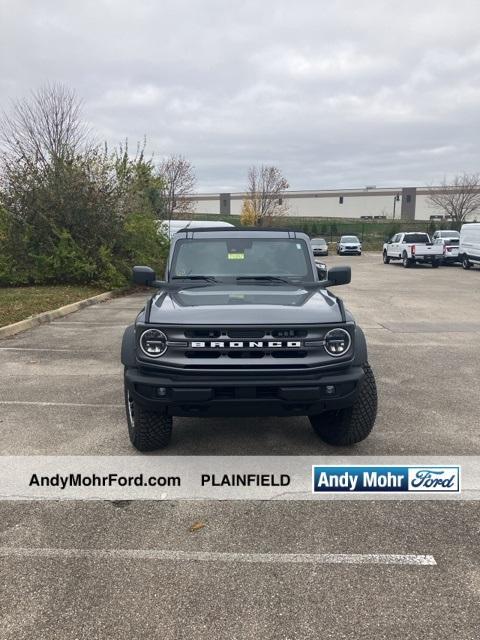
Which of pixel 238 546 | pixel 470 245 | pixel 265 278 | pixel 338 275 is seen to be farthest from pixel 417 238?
pixel 238 546

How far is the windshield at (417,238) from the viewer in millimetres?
28480

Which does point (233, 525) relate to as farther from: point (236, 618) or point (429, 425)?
point (429, 425)

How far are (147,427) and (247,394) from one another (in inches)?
38.8

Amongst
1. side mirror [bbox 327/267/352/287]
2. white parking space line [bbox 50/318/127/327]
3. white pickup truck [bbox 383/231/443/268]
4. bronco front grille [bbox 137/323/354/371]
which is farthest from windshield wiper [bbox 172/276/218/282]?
white pickup truck [bbox 383/231/443/268]

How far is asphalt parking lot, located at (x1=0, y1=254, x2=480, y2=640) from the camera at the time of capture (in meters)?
2.39

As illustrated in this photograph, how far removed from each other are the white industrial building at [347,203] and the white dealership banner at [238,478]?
82.3 m

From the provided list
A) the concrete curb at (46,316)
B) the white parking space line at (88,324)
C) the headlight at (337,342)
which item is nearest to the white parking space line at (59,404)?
the headlight at (337,342)

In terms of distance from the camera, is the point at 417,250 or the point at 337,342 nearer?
the point at 337,342

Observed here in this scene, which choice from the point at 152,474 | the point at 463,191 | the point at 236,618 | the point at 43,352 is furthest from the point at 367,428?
the point at 463,191

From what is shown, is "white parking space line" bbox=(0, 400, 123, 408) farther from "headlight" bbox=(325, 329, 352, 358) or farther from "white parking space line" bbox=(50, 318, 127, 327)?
"white parking space line" bbox=(50, 318, 127, 327)

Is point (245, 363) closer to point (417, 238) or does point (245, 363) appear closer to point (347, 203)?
point (417, 238)

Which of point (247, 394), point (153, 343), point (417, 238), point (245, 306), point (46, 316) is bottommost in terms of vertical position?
point (46, 316)

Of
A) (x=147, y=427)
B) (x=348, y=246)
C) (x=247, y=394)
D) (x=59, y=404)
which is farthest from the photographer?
(x=348, y=246)

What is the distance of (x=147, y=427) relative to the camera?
4059 mm
